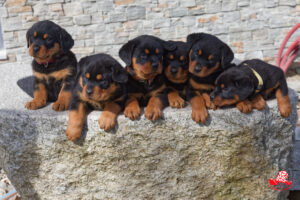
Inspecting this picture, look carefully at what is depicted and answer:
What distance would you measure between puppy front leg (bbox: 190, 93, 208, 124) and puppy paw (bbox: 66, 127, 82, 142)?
1.01 meters

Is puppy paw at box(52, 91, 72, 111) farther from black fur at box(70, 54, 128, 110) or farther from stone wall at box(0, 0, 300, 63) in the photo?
stone wall at box(0, 0, 300, 63)

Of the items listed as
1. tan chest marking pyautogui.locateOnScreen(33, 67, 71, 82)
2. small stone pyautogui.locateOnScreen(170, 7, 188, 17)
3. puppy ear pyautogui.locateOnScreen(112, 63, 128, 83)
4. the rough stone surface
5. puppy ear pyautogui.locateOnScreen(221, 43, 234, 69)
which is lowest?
the rough stone surface

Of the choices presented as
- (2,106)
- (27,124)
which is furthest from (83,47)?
(27,124)

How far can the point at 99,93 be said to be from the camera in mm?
2518

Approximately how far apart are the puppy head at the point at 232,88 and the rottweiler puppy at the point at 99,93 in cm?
83

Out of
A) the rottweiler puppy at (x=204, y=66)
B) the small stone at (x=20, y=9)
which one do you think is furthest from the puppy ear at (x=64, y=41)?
the small stone at (x=20, y=9)

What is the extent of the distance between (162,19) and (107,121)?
12.6 feet

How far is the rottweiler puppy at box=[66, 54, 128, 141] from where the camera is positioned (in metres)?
2.54

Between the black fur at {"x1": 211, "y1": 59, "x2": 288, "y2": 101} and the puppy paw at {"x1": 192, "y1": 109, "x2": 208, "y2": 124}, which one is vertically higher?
the black fur at {"x1": 211, "y1": 59, "x2": 288, "y2": 101}

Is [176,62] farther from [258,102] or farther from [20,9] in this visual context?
[20,9]

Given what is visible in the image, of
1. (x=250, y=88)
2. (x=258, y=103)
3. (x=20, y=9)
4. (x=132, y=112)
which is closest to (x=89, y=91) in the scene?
(x=132, y=112)

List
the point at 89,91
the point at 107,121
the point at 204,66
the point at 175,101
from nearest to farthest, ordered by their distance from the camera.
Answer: the point at 89,91 → the point at 107,121 → the point at 204,66 → the point at 175,101

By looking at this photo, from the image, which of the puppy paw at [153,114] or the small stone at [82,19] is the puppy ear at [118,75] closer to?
the puppy paw at [153,114]

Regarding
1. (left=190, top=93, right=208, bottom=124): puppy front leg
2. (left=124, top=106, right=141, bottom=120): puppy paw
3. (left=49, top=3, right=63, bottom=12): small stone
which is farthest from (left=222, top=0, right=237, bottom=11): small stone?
(left=124, top=106, right=141, bottom=120): puppy paw
